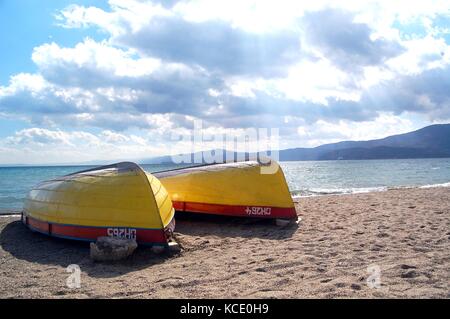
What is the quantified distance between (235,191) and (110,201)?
3439 millimetres

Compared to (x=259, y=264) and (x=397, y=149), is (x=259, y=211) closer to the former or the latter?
(x=259, y=264)

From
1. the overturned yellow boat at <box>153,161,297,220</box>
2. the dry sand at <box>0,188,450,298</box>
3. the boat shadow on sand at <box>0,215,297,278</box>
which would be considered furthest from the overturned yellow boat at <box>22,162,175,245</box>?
the overturned yellow boat at <box>153,161,297,220</box>

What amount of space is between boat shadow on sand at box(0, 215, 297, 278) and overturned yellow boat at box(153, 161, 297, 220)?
0.32 meters

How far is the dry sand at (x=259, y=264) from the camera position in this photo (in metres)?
4.46

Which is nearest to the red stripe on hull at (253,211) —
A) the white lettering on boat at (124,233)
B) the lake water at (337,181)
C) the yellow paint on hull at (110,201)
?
the yellow paint on hull at (110,201)

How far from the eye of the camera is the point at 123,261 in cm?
602

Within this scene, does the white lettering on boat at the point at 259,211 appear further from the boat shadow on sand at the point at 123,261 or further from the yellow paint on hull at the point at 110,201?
the yellow paint on hull at the point at 110,201

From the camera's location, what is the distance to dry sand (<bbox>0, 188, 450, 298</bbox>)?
4.46 m

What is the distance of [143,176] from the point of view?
708 centimetres

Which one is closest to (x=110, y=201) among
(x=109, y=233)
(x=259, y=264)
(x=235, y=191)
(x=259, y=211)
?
(x=109, y=233)

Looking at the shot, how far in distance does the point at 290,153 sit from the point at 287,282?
566 feet

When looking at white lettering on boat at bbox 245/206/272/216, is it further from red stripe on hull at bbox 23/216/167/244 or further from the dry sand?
red stripe on hull at bbox 23/216/167/244

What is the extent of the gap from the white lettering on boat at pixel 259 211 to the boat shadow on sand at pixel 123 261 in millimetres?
277

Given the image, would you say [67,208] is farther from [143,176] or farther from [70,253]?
[143,176]
